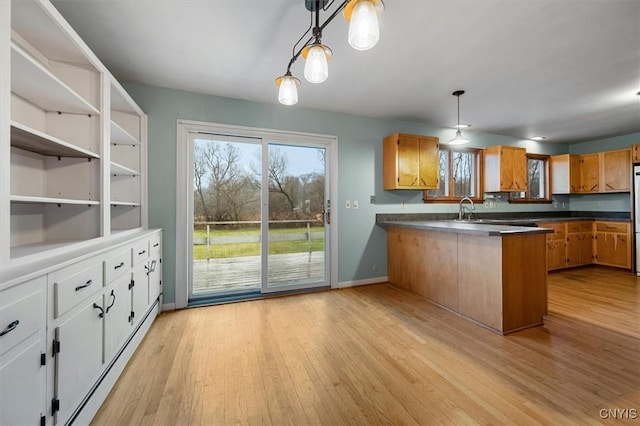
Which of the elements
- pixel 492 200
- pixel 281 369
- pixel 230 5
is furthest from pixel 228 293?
pixel 492 200

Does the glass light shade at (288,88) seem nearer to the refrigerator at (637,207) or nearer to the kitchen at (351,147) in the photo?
the kitchen at (351,147)

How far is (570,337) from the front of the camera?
7.45 feet

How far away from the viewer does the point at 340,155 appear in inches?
149

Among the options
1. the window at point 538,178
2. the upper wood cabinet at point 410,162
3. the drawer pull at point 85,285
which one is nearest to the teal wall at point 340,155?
the upper wood cabinet at point 410,162

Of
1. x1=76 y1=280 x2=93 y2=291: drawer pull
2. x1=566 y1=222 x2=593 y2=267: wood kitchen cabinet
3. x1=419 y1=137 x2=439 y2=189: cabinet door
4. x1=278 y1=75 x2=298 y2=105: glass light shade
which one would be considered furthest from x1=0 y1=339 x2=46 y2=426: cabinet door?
x1=566 y1=222 x2=593 y2=267: wood kitchen cabinet

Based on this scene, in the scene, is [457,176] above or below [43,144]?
above

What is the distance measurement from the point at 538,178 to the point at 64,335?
23.9 ft

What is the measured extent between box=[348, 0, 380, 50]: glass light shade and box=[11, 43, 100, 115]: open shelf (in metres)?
1.48

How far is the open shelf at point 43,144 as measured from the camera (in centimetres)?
130

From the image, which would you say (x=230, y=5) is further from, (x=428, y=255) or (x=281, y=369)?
(x=428, y=255)

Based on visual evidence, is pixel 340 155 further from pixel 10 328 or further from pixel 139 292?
pixel 10 328

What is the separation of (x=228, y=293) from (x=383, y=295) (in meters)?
2.01

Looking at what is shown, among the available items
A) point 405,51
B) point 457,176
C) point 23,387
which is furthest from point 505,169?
point 23,387

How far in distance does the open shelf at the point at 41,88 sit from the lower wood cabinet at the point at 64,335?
959mm
